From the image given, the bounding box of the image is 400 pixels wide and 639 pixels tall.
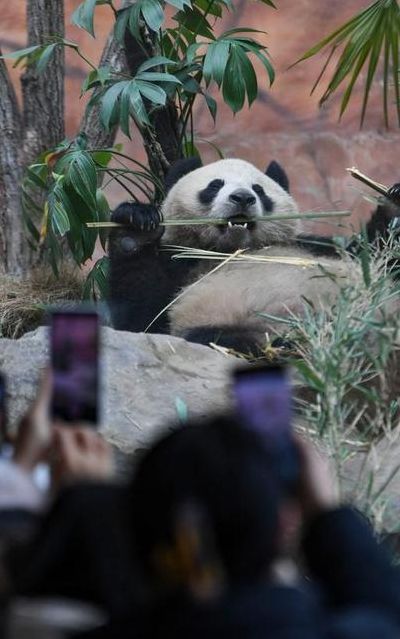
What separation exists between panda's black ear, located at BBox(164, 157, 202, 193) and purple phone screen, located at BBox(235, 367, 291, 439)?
3.91m

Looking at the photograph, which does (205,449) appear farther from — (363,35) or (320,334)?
(363,35)

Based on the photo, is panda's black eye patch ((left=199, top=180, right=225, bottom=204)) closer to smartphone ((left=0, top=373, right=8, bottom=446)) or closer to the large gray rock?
the large gray rock

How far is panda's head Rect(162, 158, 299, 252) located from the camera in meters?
4.77

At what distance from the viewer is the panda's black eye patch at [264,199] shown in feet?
16.8

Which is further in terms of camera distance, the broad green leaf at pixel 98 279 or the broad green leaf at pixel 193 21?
the broad green leaf at pixel 193 21

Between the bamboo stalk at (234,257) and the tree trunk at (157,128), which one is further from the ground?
the tree trunk at (157,128)

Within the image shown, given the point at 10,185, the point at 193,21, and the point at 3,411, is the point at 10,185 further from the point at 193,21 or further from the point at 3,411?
the point at 3,411

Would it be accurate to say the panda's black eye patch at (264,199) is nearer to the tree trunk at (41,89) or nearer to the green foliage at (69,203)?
the green foliage at (69,203)

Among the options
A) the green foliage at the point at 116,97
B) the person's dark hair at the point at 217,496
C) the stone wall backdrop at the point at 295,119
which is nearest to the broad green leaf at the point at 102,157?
the green foliage at the point at 116,97

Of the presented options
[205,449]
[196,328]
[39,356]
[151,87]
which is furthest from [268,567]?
[151,87]

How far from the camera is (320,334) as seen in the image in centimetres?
283

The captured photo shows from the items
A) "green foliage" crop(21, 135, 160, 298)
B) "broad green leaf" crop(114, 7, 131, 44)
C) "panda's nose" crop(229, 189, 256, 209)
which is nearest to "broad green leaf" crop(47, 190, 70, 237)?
"green foliage" crop(21, 135, 160, 298)

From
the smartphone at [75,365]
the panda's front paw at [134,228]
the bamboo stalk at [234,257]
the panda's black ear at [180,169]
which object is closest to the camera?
the smartphone at [75,365]

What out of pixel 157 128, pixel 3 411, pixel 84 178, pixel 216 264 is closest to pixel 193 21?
pixel 157 128
